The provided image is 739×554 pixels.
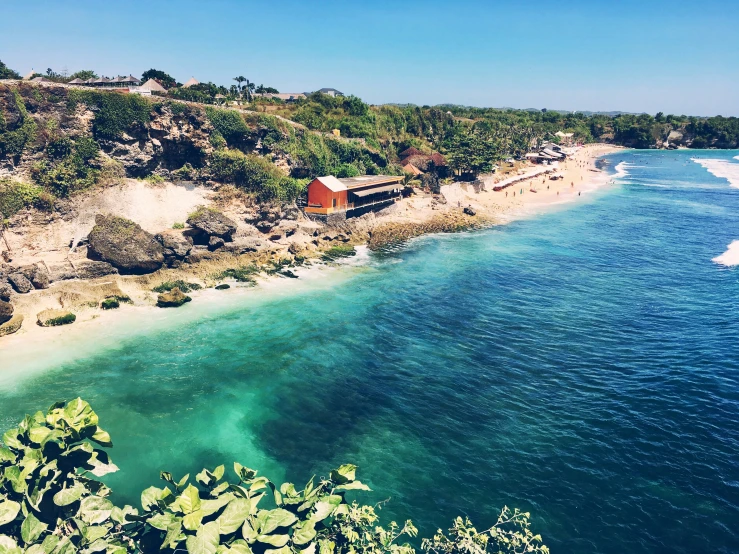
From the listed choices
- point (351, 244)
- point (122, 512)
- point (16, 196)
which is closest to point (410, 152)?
point (351, 244)

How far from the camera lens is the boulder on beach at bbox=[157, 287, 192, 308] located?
43094mm

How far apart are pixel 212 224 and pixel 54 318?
19841mm

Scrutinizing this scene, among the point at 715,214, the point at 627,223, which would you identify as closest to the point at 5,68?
the point at 627,223

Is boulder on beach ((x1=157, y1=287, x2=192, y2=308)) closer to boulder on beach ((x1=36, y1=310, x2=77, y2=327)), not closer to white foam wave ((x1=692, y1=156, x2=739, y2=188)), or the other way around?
boulder on beach ((x1=36, y1=310, x2=77, y2=327))

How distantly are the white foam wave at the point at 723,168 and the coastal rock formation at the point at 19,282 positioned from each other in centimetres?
14408

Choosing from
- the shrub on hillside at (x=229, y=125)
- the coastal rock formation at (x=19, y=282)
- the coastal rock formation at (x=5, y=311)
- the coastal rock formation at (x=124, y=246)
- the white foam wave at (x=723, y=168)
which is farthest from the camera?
the white foam wave at (x=723, y=168)

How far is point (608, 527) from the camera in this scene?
65.9 ft

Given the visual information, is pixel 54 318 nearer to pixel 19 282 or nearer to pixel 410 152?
pixel 19 282

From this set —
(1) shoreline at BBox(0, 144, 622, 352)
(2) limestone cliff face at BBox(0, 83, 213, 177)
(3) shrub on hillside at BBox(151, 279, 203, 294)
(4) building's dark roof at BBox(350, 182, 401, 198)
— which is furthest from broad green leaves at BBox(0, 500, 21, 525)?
(4) building's dark roof at BBox(350, 182, 401, 198)

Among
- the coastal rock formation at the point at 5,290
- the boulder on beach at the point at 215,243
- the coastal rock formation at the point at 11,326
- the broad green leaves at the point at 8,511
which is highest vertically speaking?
the broad green leaves at the point at 8,511

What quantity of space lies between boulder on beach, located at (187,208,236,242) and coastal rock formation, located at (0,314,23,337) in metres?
20.2

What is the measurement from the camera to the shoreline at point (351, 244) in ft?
129

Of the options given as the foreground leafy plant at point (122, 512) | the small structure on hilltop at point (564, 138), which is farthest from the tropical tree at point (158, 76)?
the small structure on hilltop at point (564, 138)

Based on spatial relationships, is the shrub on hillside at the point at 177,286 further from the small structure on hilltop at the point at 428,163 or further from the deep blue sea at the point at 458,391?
the small structure on hilltop at the point at 428,163
